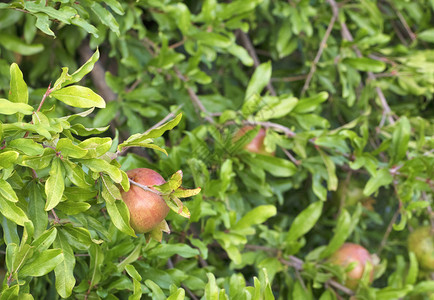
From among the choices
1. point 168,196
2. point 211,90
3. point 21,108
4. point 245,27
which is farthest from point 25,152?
point 211,90

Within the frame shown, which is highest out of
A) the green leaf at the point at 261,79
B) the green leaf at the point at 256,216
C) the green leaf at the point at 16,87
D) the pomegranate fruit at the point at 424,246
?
the green leaf at the point at 16,87

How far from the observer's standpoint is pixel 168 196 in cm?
70

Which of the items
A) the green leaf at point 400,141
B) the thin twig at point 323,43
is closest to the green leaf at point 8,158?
the green leaf at point 400,141

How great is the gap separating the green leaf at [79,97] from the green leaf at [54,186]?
8 cm

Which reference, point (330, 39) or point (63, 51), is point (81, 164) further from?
point (330, 39)

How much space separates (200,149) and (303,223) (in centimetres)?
31

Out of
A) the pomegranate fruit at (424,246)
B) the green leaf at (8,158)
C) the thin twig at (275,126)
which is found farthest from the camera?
the pomegranate fruit at (424,246)

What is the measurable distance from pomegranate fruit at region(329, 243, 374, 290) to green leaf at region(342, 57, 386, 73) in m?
0.49

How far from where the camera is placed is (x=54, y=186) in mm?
653

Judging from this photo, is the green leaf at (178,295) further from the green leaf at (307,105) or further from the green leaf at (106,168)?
the green leaf at (307,105)

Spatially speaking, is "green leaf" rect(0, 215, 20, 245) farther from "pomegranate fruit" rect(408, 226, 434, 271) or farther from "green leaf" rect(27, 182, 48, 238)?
"pomegranate fruit" rect(408, 226, 434, 271)

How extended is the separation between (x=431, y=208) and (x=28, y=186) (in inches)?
43.6

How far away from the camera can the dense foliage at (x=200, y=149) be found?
27.2 inches

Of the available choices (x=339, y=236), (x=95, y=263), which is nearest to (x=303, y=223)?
(x=339, y=236)
